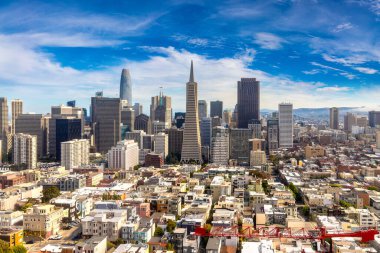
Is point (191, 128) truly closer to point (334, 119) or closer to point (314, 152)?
point (314, 152)

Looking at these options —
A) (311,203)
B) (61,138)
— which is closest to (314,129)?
(61,138)

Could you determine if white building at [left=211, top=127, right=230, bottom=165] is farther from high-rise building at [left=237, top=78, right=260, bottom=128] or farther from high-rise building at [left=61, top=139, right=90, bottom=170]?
high-rise building at [left=237, top=78, right=260, bottom=128]

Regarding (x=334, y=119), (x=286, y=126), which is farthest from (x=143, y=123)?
(x=334, y=119)

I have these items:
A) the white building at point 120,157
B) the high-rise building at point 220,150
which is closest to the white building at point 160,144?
the white building at point 120,157

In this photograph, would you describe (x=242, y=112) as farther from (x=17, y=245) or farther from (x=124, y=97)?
(x=17, y=245)

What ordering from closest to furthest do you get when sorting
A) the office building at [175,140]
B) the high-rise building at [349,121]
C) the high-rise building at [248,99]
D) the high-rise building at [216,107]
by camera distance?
the office building at [175,140], the high-rise building at [349,121], the high-rise building at [248,99], the high-rise building at [216,107]

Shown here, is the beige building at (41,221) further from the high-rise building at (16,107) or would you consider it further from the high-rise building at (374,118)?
the high-rise building at (374,118)
